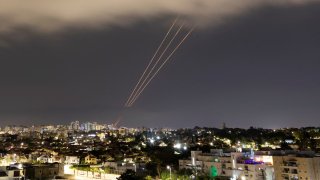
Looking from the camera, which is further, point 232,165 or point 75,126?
point 75,126

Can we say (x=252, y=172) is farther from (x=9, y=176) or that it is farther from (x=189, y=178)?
(x=9, y=176)

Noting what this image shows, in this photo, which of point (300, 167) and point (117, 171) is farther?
point (117, 171)

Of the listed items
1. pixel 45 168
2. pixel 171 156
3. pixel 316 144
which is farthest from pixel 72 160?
pixel 316 144

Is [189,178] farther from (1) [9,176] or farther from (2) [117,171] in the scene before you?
(1) [9,176]

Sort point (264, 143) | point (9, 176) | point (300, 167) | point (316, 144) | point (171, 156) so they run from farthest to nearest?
1. point (264, 143)
2. point (316, 144)
3. point (171, 156)
4. point (300, 167)
5. point (9, 176)

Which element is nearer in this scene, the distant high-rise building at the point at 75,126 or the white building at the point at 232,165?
the white building at the point at 232,165

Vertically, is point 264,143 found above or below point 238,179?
above

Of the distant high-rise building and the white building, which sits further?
the distant high-rise building

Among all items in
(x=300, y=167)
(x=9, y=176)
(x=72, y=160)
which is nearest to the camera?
(x=9, y=176)

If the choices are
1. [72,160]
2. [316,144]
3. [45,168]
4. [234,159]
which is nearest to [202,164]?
[234,159]
